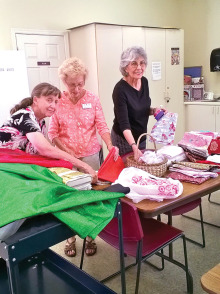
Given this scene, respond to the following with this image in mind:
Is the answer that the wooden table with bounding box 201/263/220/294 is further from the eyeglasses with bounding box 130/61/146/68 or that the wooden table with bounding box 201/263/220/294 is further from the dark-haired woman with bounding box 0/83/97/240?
the eyeglasses with bounding box 130/61/146/68

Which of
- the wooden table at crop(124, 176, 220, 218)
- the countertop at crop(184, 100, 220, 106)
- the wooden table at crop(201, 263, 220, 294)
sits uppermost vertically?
the countertop at crop(184, 100, 220, 106)

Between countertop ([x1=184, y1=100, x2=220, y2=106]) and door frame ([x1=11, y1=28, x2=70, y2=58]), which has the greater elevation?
door frame ([x1=11, y1=28, x2=70, y2=58])

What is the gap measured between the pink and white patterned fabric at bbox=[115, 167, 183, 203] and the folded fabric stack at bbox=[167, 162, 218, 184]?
0.21m

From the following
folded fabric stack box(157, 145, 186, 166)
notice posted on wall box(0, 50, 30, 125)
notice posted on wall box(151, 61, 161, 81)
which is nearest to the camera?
folded fabric stack box(157, 145, 186, 166)

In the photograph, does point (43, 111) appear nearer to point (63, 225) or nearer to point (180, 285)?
point (63, 225)

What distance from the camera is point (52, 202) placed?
3.91ft

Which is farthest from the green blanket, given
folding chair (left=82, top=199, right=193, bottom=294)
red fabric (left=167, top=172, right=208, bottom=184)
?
red fabric (left=167, top=172, right=208, bottom=184)

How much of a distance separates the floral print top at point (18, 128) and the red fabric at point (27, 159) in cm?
7

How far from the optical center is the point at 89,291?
4.97 feet

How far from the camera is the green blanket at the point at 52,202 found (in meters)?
1.15

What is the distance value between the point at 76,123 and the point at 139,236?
42.6 inches

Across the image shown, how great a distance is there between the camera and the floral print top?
178 centimetres

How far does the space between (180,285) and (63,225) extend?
1253 millimetres

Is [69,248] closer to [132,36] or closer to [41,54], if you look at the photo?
[41,54]
